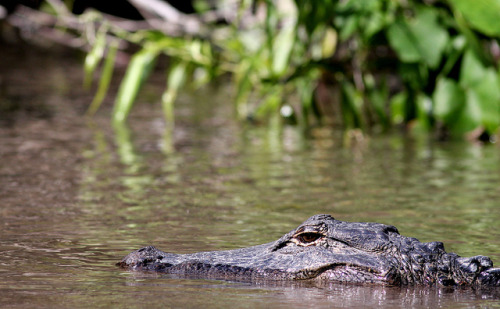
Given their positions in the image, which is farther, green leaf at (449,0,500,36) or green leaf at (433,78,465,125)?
green leaf at (433,78,465,125)

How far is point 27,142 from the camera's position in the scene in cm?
966

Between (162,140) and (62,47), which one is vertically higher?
(62,47)

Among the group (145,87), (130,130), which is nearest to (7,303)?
(130,130)

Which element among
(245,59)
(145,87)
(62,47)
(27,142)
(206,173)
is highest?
(62,47)

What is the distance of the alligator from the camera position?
4512mm

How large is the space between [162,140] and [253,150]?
1192mm

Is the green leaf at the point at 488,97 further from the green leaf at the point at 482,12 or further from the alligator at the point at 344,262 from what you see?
the alligator at the point at 344,262

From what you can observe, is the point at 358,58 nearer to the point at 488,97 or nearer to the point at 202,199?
the point at 488,97

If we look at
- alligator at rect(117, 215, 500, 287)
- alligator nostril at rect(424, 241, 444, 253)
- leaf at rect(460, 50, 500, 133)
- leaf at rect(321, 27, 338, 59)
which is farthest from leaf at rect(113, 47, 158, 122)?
alligator nostril at rect(424, 241, 444, 253)

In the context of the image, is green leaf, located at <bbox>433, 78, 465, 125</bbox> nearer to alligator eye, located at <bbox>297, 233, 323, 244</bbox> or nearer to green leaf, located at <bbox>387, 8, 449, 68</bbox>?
green leaf, located at <bbox>387, 8, 449, 68</bbox>

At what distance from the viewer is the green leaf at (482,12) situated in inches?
304

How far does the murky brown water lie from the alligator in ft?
0.30

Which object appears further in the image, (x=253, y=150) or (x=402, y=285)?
(x=253, y=150)

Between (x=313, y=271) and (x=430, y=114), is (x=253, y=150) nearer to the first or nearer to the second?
(x=430, y=114)
